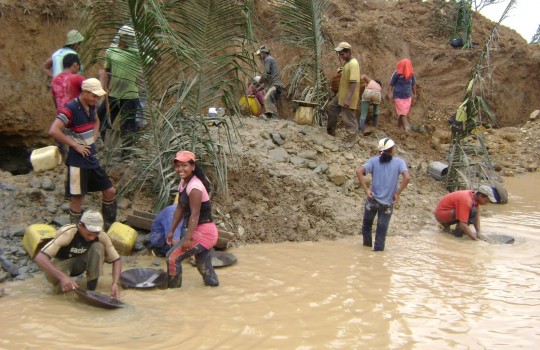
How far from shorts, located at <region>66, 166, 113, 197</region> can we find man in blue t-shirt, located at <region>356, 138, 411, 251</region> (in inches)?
120

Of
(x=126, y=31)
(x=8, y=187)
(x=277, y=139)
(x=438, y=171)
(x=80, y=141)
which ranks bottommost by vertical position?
(x=8, y=187)

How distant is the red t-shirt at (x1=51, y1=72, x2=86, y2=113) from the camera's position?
5.95 m

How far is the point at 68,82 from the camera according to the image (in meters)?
6.00

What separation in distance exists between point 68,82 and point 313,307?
362 centimetres

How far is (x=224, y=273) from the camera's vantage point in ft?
18.7

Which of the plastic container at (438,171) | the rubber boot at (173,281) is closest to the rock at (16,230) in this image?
the rubber boot at (173,281)

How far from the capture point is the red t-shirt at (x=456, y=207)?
24.9ft

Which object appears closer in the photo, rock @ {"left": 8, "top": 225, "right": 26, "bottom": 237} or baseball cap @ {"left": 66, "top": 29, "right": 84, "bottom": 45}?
rock @ {"left": 8, "top": 225, "right": 26, "bottom": 237}

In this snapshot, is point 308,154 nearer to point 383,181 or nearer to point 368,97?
point 383,181

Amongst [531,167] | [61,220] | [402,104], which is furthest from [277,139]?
[531,167]

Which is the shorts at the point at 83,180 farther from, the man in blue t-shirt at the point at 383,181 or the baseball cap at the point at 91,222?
the man in blue t-shirt at the point at 383,181

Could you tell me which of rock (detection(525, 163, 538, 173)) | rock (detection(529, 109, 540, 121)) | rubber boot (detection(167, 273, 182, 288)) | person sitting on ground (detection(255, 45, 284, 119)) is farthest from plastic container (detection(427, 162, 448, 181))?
rock (detection(529, 109, 540, 121))

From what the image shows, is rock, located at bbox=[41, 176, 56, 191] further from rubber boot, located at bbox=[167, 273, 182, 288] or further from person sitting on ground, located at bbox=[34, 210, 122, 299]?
rubber boot, located at bbox=[167, 273, 182, 288]

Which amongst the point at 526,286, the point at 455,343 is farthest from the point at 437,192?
the point at 455,343
